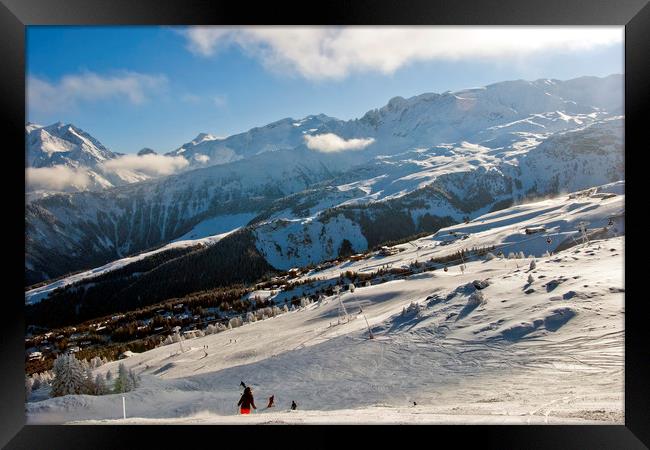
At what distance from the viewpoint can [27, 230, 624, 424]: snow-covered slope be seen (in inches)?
215

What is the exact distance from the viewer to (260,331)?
17438mm

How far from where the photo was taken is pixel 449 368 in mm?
7879

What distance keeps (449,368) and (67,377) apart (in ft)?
21.5

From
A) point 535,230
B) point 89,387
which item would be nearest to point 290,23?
point 89,387

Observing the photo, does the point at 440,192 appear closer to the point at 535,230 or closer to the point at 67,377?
the point at 535,230

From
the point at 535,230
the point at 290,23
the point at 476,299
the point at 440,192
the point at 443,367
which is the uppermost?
the point at 440,192

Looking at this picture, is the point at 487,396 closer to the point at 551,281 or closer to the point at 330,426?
the point at 330,426

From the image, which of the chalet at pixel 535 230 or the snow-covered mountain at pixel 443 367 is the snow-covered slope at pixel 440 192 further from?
the snow-covered mountain at pixel 443 367

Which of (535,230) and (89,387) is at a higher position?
(535,230)

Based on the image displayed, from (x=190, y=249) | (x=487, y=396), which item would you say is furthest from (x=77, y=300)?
(x=487, y=396)

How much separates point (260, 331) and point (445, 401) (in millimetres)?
11714

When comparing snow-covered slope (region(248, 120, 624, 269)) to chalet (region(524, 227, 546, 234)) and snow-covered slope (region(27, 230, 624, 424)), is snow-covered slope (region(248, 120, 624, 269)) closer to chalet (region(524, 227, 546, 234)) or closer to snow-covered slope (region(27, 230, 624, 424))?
chalet (region(524, 227, 546, 234))

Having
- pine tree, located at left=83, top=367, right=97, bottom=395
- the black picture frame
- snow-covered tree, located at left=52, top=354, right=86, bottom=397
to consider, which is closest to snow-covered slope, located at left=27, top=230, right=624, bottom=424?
the black picture frame

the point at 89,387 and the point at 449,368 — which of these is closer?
the point at 89,387
